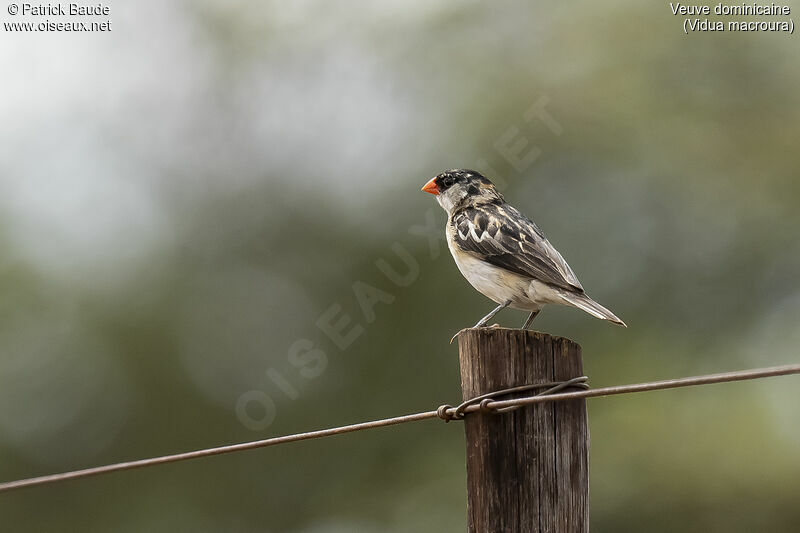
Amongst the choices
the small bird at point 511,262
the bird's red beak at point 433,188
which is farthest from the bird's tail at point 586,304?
the bird's red beak at point 433,188

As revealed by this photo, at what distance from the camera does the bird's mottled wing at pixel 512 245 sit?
612 cm

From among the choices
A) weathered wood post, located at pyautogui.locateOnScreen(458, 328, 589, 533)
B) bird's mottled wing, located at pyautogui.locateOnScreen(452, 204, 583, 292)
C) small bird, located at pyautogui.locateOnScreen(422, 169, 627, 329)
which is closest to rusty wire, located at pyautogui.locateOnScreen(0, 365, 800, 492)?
weathered wood post, located at pyautogui.locateOnScreen(458, 328, 589, 533)

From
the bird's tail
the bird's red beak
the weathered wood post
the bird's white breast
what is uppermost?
the bird's red beak

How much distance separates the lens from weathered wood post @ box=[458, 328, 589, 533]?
3650mm

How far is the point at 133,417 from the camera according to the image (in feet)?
54.7

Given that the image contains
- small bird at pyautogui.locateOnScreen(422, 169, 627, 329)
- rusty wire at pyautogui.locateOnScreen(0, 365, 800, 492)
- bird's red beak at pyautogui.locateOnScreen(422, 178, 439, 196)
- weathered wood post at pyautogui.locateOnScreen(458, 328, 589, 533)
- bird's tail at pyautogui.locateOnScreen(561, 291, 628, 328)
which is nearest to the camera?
rusty wire at pyautogui.locateOnScreen(0, 365, 800, 492)

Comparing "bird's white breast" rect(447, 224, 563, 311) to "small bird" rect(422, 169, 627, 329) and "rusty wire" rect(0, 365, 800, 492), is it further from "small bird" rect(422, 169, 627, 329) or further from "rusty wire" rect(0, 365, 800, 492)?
"rusty wire" rect(0, 365, 800, 492)

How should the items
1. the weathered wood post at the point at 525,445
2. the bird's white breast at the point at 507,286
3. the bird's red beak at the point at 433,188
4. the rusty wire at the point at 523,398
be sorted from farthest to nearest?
the bird's red beak at the point at 433,188 → the bird's white breast at the point at 507,286 → the weathered wood post at the point at 525,445 → the rusty wire at the point at 523,398

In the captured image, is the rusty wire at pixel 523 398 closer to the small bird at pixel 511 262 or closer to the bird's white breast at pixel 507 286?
the small bird at pixel 511 262

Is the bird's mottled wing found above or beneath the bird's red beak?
beneath

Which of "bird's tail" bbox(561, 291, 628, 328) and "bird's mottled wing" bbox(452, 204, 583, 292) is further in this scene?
"bird's mottled wing" bbox(452, 204, 583, 292)

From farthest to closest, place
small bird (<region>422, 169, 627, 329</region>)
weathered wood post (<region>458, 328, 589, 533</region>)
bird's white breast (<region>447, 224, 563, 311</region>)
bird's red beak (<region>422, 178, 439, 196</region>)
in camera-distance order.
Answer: bird's red beak (<region>422, 178, 439, 196</region>), bird's white breast (<region>447, 224, 563, 311</region>), small bird (<region>422, 169, 627, 329</region>), weathered wood post (<region>458, 328, 589, 533</region>)

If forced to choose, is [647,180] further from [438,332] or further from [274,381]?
[274,381]

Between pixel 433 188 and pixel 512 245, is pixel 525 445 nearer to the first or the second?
pixel 512 245
